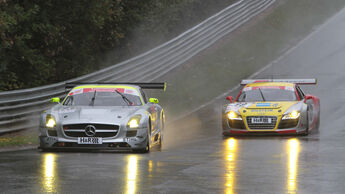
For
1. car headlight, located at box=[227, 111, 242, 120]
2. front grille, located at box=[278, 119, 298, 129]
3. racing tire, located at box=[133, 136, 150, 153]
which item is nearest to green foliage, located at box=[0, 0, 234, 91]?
car headlight, located at box=[227, 111, 242, 120]

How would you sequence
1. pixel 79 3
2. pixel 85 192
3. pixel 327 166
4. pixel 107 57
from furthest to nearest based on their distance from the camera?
pixel 107 57, pixel 79 3, pixel 327 166, pixel 85 192

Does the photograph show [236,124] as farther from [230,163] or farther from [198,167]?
[198,167]

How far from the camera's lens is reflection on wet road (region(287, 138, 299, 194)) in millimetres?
9430

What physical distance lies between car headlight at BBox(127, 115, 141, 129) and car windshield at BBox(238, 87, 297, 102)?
525 centimetres

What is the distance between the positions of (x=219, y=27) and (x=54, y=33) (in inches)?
467

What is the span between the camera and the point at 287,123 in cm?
1706

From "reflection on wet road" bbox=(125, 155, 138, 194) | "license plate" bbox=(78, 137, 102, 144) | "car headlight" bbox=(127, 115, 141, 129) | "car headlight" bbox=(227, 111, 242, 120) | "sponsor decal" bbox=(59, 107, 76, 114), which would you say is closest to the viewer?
"reflection on wet road" bbox=(125, 155, 138, 194)

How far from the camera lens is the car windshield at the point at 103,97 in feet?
48.9

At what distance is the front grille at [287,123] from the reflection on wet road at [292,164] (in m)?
0.68

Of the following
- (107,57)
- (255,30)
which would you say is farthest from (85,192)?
(255,30)

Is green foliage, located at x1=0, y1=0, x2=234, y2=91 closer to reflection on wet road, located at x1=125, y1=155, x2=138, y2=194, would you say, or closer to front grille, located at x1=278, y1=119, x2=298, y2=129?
front grille, located at x1=278, y1=119, x2=298, y2=129

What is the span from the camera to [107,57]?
1177 inches

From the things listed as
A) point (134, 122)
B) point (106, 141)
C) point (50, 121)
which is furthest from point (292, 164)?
point (50, 121)

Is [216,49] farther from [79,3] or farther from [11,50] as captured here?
[11,50]
